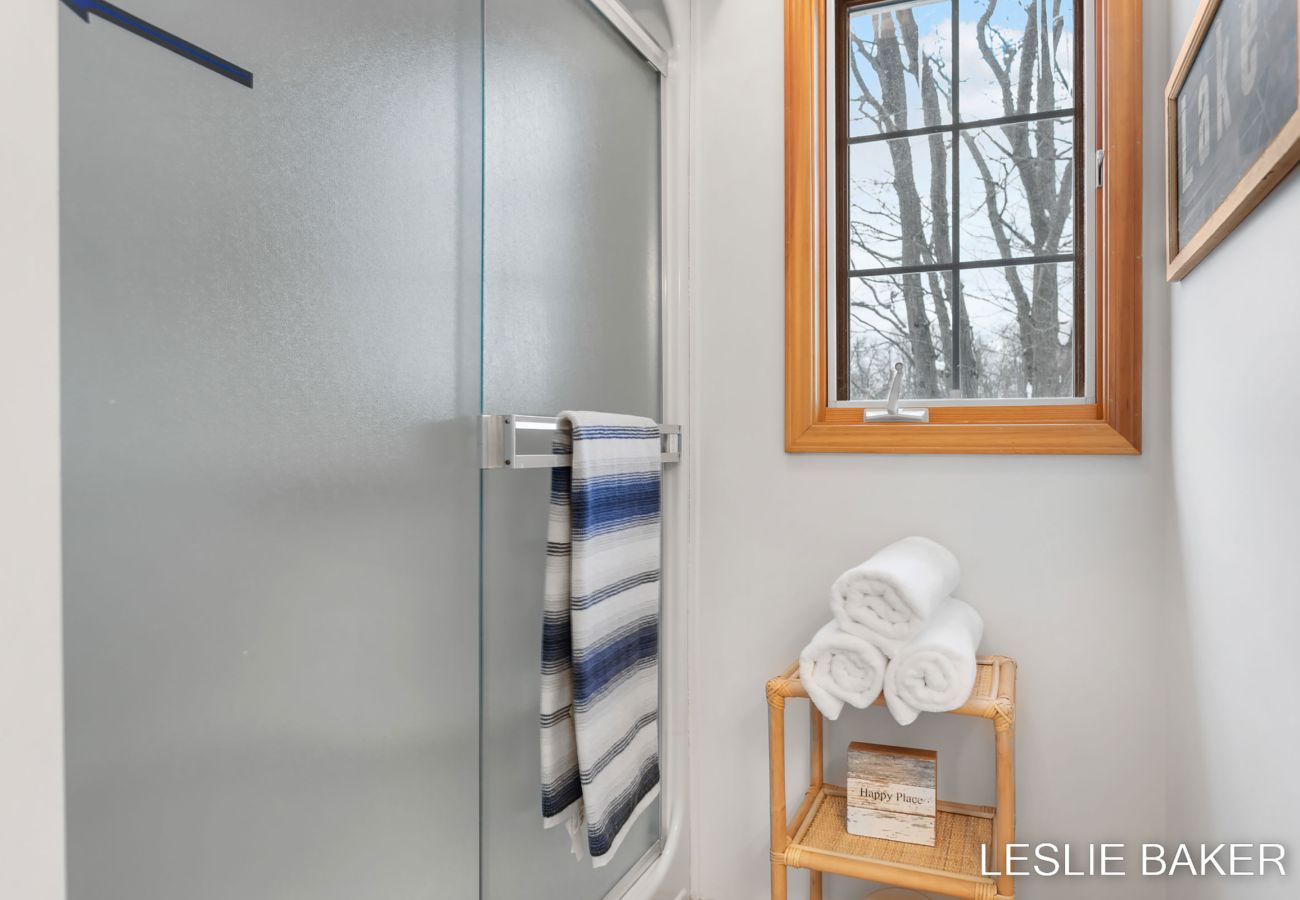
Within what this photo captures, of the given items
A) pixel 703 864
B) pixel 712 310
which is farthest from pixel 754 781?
pixel 712 310

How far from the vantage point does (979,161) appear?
153cm

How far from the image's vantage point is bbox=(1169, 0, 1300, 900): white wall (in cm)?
74

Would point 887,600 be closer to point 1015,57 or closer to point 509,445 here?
point 509,445

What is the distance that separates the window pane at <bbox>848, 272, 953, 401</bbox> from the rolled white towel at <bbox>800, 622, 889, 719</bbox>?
0.54 metres

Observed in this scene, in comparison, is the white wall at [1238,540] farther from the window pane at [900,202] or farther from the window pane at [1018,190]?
the window pane at [900,202]

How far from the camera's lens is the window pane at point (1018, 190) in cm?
148

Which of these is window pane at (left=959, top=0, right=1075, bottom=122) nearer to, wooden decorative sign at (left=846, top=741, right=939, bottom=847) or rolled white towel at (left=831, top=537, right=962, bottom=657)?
rolled white towel at (left=831, top=537, right=962, bottom=657)

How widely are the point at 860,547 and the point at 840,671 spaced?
36 centimetres

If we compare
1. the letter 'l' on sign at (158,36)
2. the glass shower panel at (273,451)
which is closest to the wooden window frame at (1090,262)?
the glass shower panel at (273,451)

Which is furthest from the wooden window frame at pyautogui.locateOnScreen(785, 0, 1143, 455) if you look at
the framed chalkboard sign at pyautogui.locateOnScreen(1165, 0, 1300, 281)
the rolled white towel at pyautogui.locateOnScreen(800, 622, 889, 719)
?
the rolled white towel at pyautogui.locateOnScreen(800, 622, 889, 719)

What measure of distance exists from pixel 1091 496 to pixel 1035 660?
292 mm

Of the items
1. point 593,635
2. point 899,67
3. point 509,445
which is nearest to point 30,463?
point 509,445

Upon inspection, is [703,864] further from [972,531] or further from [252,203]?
[252,203]

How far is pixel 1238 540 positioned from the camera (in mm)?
912
